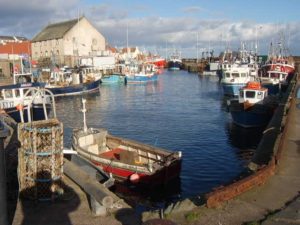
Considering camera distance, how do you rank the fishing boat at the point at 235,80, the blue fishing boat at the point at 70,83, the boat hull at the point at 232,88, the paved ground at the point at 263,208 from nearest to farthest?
the paved ground at the point at 263,208 → the boat hull at the point at 232,88 → the fishing boat at the point at 235,80 → the blue fishing boat at the point at 70,83

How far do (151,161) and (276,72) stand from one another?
3375 centimetres

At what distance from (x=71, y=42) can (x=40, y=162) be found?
7882 cm

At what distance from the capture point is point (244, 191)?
9125 millimetres

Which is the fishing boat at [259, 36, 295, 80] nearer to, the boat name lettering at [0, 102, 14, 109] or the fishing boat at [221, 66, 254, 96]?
Answer: the fishing boat at [221, 66, 254, 96]

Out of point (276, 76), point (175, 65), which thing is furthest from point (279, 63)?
point (175, 65)

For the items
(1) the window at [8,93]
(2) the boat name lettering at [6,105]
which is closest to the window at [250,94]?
(2) the boat name lettering at [6,105]

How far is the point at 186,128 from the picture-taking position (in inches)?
1142

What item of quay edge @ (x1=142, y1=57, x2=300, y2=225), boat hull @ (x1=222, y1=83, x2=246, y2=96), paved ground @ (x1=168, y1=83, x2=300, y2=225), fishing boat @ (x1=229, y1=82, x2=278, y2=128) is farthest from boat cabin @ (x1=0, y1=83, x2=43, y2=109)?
paved ground @ (x1=168, y1=83, x2=300, y2=225)

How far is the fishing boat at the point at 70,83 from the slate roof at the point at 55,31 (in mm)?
22276

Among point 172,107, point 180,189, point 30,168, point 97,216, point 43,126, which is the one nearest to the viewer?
point 97,216

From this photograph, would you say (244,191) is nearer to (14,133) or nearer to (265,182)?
(265,182)

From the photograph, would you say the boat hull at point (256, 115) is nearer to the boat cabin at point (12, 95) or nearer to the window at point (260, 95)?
the window at point (260, 95)

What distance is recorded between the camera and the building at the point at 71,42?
83.6 meters

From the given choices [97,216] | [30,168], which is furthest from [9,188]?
[97,216]
